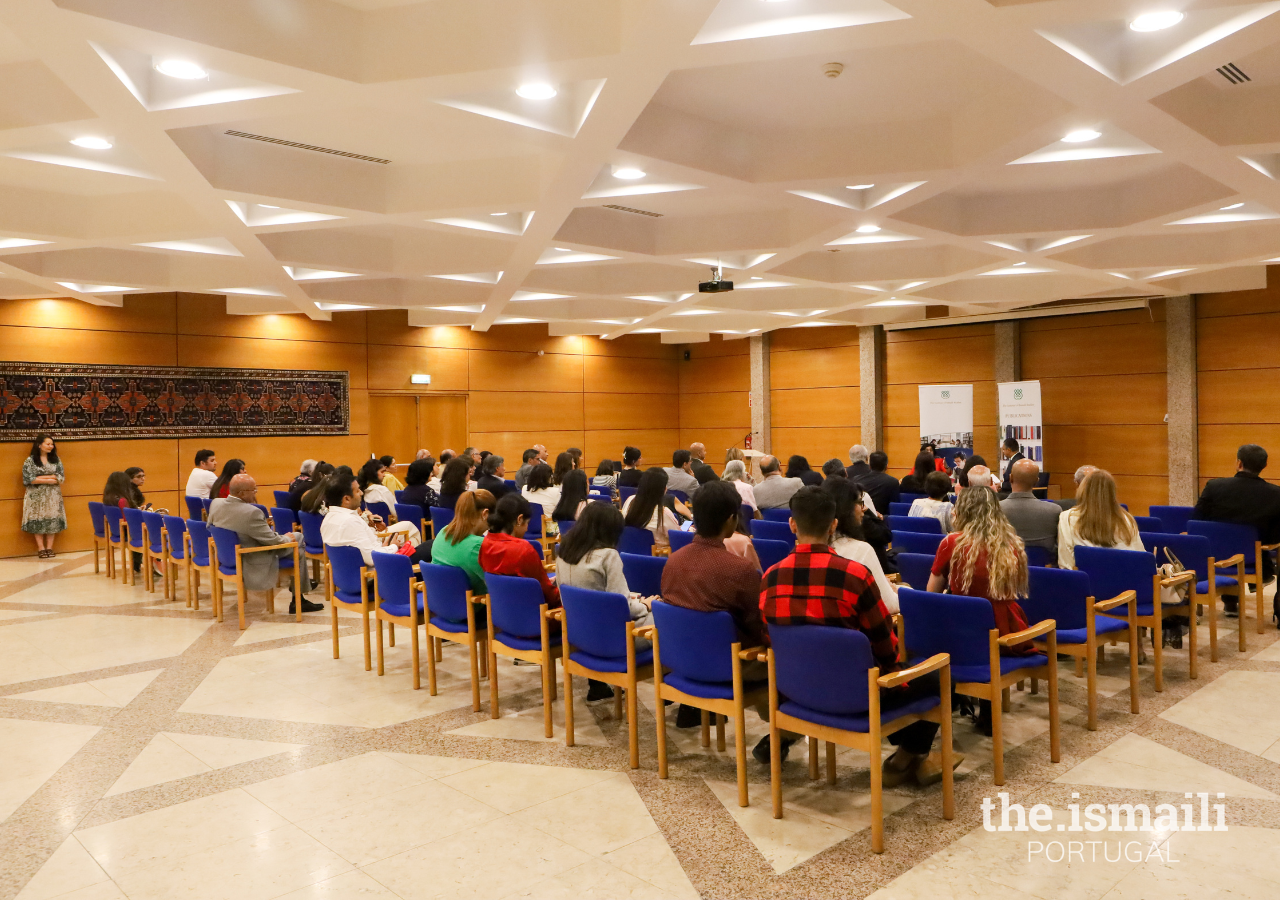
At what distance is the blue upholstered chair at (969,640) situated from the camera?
3496 millimetres

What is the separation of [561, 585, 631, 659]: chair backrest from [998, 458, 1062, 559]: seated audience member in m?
2.67

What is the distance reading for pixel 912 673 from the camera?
10.1 ft

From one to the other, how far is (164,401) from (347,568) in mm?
8010

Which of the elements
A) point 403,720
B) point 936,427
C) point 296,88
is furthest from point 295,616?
point 936,427

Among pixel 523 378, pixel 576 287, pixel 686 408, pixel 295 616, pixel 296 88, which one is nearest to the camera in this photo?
pixel 296 88

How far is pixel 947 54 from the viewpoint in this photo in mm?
4629

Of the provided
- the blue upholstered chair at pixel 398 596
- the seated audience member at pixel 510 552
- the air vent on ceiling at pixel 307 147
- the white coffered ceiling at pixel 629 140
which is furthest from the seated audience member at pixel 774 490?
the air vent on ceiling at pixel 307 147

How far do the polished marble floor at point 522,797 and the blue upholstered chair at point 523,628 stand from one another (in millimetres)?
300

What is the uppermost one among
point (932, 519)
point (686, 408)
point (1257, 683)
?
point (686, 408)

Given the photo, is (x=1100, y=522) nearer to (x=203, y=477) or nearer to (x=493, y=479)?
(x=493, y=479)

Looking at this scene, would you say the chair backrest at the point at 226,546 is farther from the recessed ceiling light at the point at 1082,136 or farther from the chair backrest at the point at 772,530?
the recessed ceiling light at the point at 1082,136

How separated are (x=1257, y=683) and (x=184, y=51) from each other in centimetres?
669

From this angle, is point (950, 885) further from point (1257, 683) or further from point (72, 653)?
point (72, 653)

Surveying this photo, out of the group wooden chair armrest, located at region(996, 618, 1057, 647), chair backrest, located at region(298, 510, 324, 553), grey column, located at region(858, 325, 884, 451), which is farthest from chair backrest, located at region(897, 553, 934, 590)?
grey column, located at region(858, 325, 884, 451)
